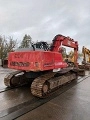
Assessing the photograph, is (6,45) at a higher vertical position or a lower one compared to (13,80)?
higher

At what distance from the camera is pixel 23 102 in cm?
496

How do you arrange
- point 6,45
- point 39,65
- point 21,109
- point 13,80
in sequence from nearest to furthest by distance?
point 21,109
point 39,65
point 13,80
point 6,45

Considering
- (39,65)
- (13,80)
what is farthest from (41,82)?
(13,80)

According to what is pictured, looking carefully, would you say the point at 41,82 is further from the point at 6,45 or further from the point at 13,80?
the point at 6,45

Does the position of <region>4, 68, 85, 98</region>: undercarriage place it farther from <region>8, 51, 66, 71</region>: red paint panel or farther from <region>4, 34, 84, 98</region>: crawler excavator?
<region>8, 51, 66, 71</region>: red paint panel

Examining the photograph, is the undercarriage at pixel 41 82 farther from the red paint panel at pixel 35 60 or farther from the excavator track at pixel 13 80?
the red paint panel at pixel 35 60

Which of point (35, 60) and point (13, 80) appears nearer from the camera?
point (35, 60)

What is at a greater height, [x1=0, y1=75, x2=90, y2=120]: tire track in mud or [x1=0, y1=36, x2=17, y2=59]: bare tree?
[x1=0, y1=36, x2=17, y2=59]: bare tree

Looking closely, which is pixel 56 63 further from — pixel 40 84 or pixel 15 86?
pixel 15 86

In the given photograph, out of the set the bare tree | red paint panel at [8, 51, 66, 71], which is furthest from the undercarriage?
the bare tree

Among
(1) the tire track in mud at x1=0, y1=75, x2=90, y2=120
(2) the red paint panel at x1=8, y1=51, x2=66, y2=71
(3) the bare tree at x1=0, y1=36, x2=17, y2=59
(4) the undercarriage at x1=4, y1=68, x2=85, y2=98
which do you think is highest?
(3) the bare tree at x1=0, y1=36, x2=17, y2=59

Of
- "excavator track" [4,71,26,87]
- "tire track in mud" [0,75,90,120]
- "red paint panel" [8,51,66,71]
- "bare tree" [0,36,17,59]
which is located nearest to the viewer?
"tire track in mud" [0,75,90,120]

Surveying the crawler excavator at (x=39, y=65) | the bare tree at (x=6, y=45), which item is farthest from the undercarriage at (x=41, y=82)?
the bare tree at (x=6, y=45)

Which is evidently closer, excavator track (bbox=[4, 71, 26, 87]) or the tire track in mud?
the tire track in mud
